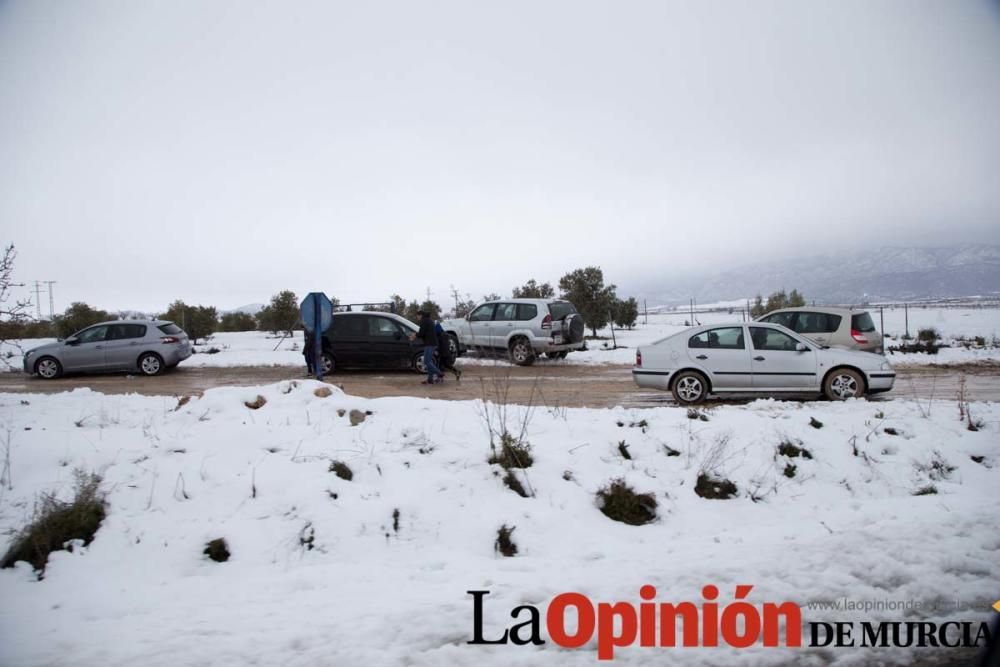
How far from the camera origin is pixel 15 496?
4.78m

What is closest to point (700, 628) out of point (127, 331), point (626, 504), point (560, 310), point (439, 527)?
point (626, 504)

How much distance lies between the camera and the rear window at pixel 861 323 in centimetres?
1184

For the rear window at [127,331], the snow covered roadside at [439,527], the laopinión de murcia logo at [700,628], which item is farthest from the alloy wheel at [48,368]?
the laopinión de murcia logo at [700,628]

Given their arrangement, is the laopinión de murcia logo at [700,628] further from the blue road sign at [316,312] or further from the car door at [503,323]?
the car door at [503,323]

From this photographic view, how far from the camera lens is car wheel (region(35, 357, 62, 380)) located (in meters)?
15.0

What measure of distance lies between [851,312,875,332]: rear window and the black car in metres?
10.9

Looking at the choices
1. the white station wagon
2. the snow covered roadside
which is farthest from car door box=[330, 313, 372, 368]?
the white station wagon

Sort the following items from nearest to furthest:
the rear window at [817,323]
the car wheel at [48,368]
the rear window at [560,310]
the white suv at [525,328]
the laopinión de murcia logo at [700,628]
→ the laopinión de murcia logo at [700,628] < the rear window at [817,323] < the car wheel at [48,368] < the white suv at [525,328] < the rear window at [560,310]

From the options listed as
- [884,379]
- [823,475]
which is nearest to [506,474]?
[823,475]

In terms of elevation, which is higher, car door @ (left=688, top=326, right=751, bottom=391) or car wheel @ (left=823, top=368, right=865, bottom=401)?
car door @ (left=688, top=326, right=751, bottom=391)

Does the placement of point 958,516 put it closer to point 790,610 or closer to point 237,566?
point 790,610

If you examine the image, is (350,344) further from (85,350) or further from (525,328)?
(85,350)

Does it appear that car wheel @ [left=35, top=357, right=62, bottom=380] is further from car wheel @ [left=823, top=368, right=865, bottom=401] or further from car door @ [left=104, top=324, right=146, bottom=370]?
car wheel @ [left=823, top=368, right=865, bottom=401]

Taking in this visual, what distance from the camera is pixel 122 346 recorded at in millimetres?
15320
